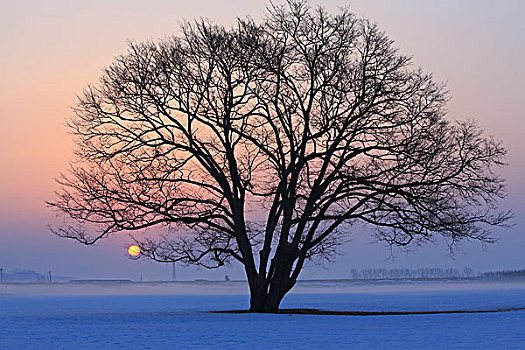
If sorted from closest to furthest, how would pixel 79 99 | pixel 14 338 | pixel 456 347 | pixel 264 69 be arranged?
pixel 456 347, pixel 14 338, pixel 264 69, pixel 79 99

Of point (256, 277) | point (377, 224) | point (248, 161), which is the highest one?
point (248, 161)

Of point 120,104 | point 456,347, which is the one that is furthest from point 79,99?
point 456,347

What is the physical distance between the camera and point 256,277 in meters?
32.0

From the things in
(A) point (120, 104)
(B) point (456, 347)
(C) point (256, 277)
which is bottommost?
(B) point (456, 347)

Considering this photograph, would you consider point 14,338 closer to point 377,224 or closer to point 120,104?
point 120,104

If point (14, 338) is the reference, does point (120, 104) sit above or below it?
above

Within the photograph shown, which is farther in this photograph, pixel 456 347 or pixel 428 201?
pixel 428 201

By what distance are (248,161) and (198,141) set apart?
8.98 ft

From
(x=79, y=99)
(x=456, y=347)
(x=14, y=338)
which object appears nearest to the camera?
(x=456, y=347)

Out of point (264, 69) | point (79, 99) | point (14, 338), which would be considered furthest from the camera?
point (79, 99)

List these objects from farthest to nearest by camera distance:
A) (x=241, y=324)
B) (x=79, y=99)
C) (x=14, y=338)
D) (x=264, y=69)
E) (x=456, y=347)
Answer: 1. (x=79, y=99)
2. (x=264, y=69)
3. (x=241, y=324)
4. (x=14, y=338)
5. (x=456, y=347)

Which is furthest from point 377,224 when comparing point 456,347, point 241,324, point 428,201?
point 456,347

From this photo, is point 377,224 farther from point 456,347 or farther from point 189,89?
point 456,347

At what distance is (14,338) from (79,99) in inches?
531
